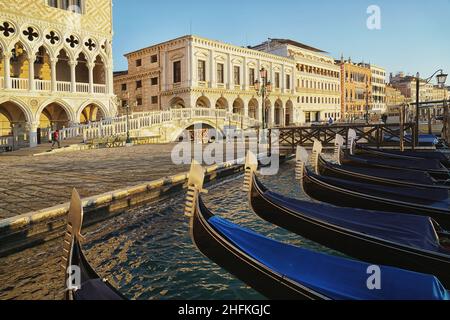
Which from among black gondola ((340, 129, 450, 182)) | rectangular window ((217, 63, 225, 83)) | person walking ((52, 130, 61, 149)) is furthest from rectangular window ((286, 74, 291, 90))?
black gondola ((340, 129, 450, 182))

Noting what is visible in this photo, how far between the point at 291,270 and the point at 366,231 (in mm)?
1206

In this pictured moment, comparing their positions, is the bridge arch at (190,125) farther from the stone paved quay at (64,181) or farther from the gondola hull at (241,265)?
the gondola hull at (241,265)

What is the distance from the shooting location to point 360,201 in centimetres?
446

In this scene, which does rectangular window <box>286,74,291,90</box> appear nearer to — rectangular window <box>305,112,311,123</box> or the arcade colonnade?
the arcade colonnade

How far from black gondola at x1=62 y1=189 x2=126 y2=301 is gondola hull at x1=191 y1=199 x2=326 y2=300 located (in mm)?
917

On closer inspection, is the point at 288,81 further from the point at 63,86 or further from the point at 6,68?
the point at 6,68

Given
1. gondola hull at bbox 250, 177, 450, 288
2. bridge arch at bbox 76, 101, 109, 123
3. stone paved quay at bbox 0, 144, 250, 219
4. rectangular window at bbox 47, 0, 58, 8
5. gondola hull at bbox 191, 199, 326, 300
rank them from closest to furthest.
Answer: gondola hull at bbox 191, 199, 326, 300, gondola hull at bbox 250, 177, 450, 288, stone paved quay at bbox 0, 144, 250, 219, rectangular window at bbox 47, 0, 58, 8, bridge arch at bbox 76, 101, 109, 123

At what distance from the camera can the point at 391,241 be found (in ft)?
9.32

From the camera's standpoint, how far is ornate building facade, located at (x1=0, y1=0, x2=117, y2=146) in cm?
1677

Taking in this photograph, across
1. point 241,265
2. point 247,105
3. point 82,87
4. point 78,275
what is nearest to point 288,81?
point 247,105

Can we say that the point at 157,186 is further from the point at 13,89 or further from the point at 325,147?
the point at 13,89

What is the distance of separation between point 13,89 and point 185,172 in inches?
505

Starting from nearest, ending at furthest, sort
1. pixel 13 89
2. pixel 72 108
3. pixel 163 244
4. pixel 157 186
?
pixel 163 244, pixel 157 186, pixel 13 89, pixel 72 108
